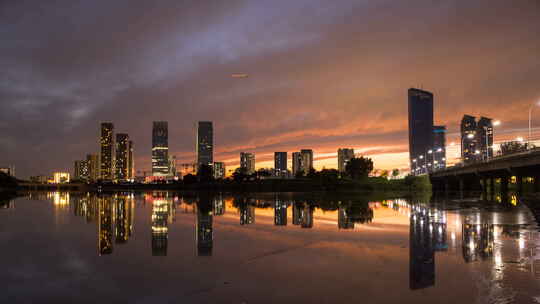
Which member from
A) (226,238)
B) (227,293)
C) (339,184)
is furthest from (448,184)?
(227,293)

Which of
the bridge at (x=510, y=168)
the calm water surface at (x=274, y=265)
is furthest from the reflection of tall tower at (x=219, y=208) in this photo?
the bridge at (x=510, y=168)

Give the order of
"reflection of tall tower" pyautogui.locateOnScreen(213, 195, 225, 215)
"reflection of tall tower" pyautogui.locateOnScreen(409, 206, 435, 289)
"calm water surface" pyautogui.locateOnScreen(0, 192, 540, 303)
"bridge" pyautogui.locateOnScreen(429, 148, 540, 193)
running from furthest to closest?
"bridge" pyautogui.locateOnScreen(429, 148, 540, 193), "reflection of tall tower" pyautogui.locateOnScreen(213, 195, 225, 215), "reflection of tall tower" pyautogui.locateOnScreen(409, 206, 435, 289), "calm water surface" pyautogui.locateOnScreen(0, 192, 540, 303)

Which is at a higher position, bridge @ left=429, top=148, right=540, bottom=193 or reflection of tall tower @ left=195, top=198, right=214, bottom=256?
bridge @ left=429, top=148, right=540, bottom=193

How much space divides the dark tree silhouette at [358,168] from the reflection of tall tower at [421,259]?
163m

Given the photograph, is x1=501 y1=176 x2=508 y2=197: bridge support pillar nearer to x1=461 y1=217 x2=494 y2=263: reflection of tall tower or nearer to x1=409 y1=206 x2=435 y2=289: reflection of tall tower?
x1=461 y1=217 x2=494 y2=263: reflection of tall tower

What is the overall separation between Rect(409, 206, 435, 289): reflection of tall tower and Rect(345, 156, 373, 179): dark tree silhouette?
6399 inches

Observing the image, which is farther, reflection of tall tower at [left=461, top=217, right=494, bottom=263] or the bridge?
the bridge

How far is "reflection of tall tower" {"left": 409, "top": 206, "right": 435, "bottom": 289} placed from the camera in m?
12.0

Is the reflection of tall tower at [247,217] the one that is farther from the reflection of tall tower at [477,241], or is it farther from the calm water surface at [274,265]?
the reflection of tall tower at [477,241]

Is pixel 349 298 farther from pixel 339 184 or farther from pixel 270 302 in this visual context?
pixel 339 184

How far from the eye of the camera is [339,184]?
Answer: 14350 cm

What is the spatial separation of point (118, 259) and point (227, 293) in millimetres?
6823

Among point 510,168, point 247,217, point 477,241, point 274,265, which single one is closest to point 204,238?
point 274,265

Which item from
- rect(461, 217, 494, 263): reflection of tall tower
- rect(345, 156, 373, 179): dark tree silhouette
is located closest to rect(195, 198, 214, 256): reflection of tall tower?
rect(461, 217, 494, 263): reflection of tall tower
